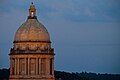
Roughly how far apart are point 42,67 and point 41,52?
253cm

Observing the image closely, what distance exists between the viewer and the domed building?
4857 inches

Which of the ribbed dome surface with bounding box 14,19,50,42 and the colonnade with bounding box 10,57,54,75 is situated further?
the colonnade with bounding box 10,57,54,75

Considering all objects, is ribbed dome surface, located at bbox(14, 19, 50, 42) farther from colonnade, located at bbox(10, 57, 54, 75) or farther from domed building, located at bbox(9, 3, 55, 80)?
colonnade, located at bbox(10, 57, 54, 75)

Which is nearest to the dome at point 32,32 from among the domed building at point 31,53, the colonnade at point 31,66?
the domed building at point 31,53

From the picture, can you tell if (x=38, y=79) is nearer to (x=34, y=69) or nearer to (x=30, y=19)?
(x=34, y=69)

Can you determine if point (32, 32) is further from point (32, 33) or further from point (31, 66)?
point (31, 66)

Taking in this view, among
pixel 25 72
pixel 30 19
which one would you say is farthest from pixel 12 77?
pixel 30 19

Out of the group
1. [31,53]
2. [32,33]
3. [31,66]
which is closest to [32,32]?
[32,33]

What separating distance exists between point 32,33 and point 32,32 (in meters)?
0.17

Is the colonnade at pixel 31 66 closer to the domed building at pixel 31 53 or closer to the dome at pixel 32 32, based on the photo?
the domed building at pixel 31 53

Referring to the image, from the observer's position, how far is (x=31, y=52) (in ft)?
406

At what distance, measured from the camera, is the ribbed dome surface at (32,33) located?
12319 centimetres

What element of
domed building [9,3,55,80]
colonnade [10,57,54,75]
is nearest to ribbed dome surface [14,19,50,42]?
domed building [9,3,55,80]

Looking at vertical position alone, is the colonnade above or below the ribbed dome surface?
→ below
